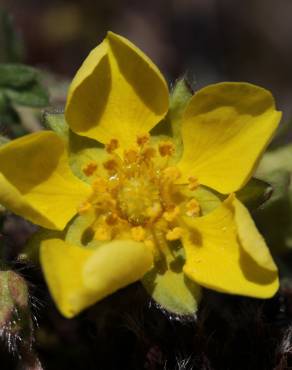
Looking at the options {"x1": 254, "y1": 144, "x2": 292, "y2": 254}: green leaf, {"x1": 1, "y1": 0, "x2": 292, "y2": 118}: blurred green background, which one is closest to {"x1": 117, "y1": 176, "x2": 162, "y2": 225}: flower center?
{"x1": 254, "y1": 144, "x2": 292, "y2": 254}: green leaf

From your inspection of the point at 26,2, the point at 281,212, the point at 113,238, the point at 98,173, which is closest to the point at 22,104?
the point at 98,173

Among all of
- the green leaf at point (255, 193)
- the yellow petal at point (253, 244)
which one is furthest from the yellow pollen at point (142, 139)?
the yellow petal at point (253, 244)

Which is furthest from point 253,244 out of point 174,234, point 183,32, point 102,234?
point 183,32

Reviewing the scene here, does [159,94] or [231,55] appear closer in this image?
[159,94]

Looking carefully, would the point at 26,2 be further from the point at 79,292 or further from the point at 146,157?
the point at 79,292

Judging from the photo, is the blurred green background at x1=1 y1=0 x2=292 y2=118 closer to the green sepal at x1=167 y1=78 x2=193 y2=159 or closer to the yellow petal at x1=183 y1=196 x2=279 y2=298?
the green sepal at x1=167 y1=78 x2=193 y2=159

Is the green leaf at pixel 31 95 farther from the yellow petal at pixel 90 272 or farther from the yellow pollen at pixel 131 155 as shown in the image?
the yellow petal at pixel 90 272

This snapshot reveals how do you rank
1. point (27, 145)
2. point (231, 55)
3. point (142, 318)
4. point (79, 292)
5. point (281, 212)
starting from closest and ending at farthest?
point (79, 292), point (27, 145), point (142, 318), point (281, 212), point (231, 55)
